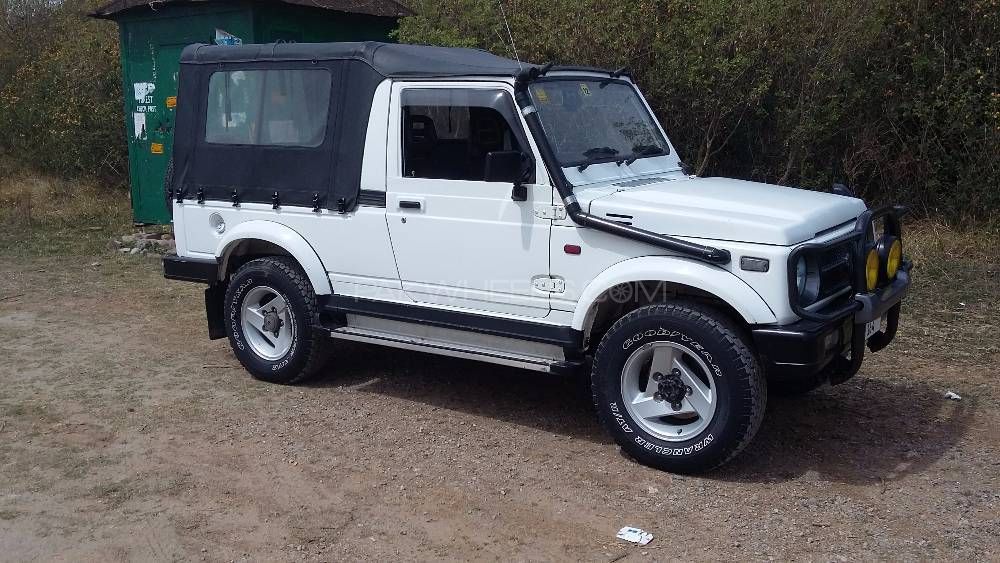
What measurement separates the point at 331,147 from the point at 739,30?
5271mm

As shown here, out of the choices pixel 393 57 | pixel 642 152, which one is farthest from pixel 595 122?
pixel 393 57

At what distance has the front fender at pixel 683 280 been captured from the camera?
4312mm

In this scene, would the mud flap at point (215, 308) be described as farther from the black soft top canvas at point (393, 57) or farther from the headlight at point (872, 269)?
the headlight at point (872, 269)

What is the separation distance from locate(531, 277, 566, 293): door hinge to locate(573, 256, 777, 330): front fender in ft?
0.44

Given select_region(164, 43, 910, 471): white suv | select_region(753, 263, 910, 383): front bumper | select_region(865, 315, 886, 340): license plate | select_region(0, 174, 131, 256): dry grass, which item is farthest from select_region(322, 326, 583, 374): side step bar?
select_region(0, 174, 131, 256): dry grass

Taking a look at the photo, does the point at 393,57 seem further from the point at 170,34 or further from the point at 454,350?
the point at 170,34

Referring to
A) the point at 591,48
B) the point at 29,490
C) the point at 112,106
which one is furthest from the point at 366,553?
the point at 112,106

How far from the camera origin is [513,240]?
4980 mm

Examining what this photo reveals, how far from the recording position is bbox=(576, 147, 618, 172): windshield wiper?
5.02 metres

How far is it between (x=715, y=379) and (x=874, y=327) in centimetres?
105

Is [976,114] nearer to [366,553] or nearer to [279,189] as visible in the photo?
[279,189]

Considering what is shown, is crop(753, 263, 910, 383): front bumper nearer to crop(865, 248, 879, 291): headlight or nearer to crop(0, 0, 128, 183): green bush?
crop(865, 248, 879, 291): headlight

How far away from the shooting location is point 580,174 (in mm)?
4980

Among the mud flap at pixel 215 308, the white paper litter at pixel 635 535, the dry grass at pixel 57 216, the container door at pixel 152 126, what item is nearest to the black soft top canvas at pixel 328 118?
the mud flap at pixel 215 308
